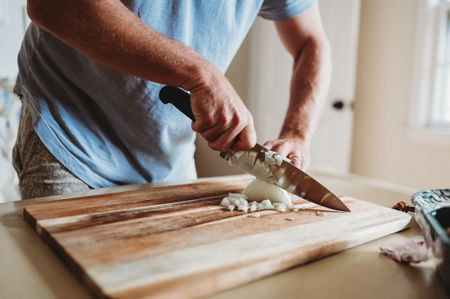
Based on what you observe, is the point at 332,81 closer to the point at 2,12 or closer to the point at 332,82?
the point at 332,82

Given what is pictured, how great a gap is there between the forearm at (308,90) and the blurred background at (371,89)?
1.28 metres

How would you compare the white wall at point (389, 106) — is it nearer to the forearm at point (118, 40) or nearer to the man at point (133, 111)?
the man at point (133, 111)

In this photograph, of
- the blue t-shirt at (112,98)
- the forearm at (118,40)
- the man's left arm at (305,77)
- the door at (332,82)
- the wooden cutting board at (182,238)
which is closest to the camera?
the wooden cutting board at (182,238)

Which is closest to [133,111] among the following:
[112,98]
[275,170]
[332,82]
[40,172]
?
[112,98]

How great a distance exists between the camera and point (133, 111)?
97 centimetres

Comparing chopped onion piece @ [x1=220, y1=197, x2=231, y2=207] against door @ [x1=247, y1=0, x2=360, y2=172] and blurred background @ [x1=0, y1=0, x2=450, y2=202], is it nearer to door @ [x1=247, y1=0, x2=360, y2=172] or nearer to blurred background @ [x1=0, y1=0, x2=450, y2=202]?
door @ [x1=247, y1=0, x2=360, y2=172]

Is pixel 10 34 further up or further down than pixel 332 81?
further up

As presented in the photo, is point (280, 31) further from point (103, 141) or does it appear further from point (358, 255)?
point (358, 255)

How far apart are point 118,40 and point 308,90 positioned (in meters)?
0.68

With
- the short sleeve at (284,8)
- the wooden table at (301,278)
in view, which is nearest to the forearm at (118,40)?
the wooden table at (301,278)

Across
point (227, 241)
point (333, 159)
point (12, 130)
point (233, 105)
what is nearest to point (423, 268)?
point (227, 241)

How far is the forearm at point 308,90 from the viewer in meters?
1.13

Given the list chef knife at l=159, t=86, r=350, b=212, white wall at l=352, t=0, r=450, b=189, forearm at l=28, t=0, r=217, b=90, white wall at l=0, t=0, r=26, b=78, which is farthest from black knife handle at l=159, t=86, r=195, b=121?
white wall at l=0, t=0, r=26, b=78

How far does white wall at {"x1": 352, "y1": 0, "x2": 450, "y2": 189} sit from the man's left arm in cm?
142
